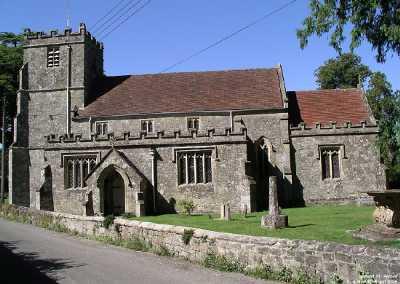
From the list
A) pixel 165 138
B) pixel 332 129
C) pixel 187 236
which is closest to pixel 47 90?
pixel 165 138

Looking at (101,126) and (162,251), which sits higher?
(101,126)

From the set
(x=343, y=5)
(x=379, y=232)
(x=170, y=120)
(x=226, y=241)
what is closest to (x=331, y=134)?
(x=170, y=120)

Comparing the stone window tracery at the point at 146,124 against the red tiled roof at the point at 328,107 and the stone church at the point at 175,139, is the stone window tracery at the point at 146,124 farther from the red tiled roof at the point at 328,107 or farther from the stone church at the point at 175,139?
the red tiled roof at the point at 328,107

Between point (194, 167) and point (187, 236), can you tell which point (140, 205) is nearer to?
point (194, 167)

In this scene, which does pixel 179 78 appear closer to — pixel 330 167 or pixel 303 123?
pixel 303 123

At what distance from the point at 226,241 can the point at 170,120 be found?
21605 millimetres

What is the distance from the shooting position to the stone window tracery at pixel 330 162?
29.7 meters

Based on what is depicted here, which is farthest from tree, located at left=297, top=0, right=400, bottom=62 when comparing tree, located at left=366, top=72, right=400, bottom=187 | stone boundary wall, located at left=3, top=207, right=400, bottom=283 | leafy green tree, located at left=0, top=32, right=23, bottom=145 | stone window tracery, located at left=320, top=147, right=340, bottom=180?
leafy green tree, located at left=0, top=32, right=23, bottom=145

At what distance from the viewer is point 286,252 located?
914cm

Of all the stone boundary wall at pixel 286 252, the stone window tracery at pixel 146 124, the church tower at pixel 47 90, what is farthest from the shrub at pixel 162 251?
the church tower at pixel 47 90

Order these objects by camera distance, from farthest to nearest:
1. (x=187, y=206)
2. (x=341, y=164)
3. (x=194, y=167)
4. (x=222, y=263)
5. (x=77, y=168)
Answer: (x=341, y=164) < (x=77, y=168) < (x=194, y=167) < (x=187, y=206) < (x=222, y=263)

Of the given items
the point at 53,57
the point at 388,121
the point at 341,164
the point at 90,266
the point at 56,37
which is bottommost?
the point at 90,266

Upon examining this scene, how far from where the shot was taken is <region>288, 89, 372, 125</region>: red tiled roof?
31516 millimetres

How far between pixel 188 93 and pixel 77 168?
9.74 metres
